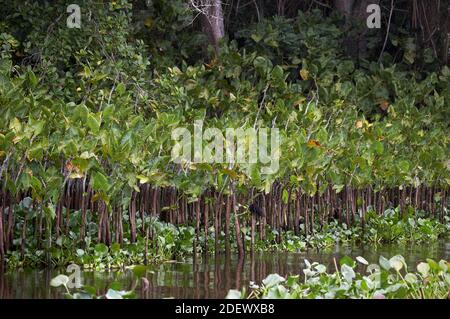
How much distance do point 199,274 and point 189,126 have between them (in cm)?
162

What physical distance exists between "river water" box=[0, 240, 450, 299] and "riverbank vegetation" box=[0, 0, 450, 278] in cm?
22

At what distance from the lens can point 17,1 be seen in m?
9.18

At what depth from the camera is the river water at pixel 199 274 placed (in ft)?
18.5

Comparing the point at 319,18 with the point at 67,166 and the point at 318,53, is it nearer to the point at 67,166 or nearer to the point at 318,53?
the point at 318,53

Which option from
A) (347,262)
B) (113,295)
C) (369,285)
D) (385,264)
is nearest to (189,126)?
(347,262)

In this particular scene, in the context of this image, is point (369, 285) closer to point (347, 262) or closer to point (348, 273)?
point (348, 273)

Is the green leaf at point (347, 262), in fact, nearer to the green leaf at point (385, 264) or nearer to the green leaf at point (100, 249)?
the green leaf at point (385, 264)

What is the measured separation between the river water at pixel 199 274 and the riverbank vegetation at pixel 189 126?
0.22 meters

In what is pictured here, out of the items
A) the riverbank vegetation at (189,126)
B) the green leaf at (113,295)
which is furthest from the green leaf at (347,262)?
the riverbank vegetation at (189,126)

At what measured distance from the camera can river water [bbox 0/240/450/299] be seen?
5.65 m

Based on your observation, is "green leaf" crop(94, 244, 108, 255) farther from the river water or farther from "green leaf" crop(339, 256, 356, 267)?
"green leaf" crop(339, 256, 356, 267)

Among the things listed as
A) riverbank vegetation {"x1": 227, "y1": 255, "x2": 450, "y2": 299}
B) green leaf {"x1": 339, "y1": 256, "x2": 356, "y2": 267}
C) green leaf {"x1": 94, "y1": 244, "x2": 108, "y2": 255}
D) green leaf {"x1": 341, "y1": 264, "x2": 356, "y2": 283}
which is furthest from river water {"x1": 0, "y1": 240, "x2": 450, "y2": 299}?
green leaf {"x1": 341, "y1": 264, "x2": 356, "y2": 283}

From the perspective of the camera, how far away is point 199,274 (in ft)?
21.4

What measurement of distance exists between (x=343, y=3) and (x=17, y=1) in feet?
16.1
